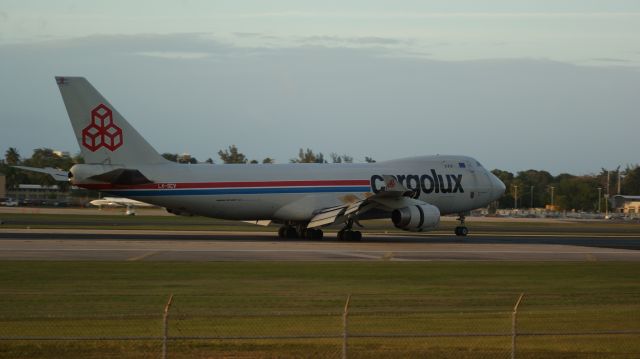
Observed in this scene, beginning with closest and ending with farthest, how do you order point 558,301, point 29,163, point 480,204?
point 558,301 → point 480,204 → point 29,163

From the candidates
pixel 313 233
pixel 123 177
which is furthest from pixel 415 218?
pixel 123 177

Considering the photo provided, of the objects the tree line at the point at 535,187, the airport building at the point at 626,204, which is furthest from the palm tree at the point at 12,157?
the airport building at the point at 626,204

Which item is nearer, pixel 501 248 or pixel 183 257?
pixel 183 257

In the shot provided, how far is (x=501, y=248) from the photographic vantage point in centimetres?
4331

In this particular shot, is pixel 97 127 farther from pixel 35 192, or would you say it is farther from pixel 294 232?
pixel 35 192

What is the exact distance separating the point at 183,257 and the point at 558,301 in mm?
15067

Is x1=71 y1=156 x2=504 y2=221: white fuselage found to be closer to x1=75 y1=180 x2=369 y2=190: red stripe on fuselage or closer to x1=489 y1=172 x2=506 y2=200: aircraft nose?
x1=75 y1=180 x2=369 y2=190: red stripe on fuselage

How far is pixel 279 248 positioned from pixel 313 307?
18.0 metres

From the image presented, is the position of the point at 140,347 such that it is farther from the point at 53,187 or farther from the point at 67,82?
the point at 53,187

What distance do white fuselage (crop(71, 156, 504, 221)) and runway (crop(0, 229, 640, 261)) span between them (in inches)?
65.5

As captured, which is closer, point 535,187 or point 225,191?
point 225,191

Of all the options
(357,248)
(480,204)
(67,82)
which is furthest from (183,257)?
(480,204)

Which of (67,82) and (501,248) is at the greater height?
(67,82)

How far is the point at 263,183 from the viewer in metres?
46.6
